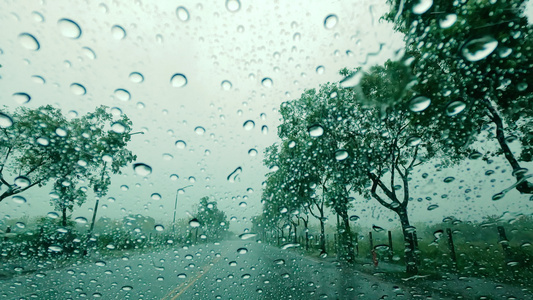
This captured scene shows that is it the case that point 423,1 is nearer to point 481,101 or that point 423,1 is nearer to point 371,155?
point 481,101

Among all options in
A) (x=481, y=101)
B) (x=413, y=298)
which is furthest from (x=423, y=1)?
(x=413, y=298)

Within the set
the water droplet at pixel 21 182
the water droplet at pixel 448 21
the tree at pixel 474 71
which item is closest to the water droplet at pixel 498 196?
the tree at pixel 474 71

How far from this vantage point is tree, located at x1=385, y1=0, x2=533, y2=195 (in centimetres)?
359

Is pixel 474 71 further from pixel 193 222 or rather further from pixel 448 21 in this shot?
pixel 193 222

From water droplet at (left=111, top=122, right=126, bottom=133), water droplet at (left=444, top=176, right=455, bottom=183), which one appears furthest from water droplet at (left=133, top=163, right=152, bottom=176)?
water droplet at (left=444, top=176, right=455, bottom=183)

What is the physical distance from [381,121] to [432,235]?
2703 millimetres

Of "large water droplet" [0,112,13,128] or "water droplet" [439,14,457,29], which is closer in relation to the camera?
"large water droplet" [0,112,13,128]

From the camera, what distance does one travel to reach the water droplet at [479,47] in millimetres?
2275

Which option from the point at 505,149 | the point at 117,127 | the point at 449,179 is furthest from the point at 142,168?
the point at 505,149

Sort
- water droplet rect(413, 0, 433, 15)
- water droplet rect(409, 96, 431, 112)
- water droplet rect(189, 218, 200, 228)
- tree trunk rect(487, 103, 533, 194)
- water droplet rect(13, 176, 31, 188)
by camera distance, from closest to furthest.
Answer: water droplet rect(413, 0, 433, 15) < water droplet rect(409, 96, 431, 112) < water droplet rect(13, 176, 31, 188) < water droplet rect(189, 218, 200, 228) < tree trunk rect(487, 103, 533, 194)

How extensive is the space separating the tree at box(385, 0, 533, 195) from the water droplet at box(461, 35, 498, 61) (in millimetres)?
731

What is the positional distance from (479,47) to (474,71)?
2575mm

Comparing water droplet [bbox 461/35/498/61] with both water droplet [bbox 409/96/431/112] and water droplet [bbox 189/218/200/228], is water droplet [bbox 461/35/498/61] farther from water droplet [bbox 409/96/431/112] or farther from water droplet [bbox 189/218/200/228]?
water droplet [bbox 189/218/200/228]

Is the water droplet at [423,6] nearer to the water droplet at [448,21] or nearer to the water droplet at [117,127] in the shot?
the water droplet at [448,21]
